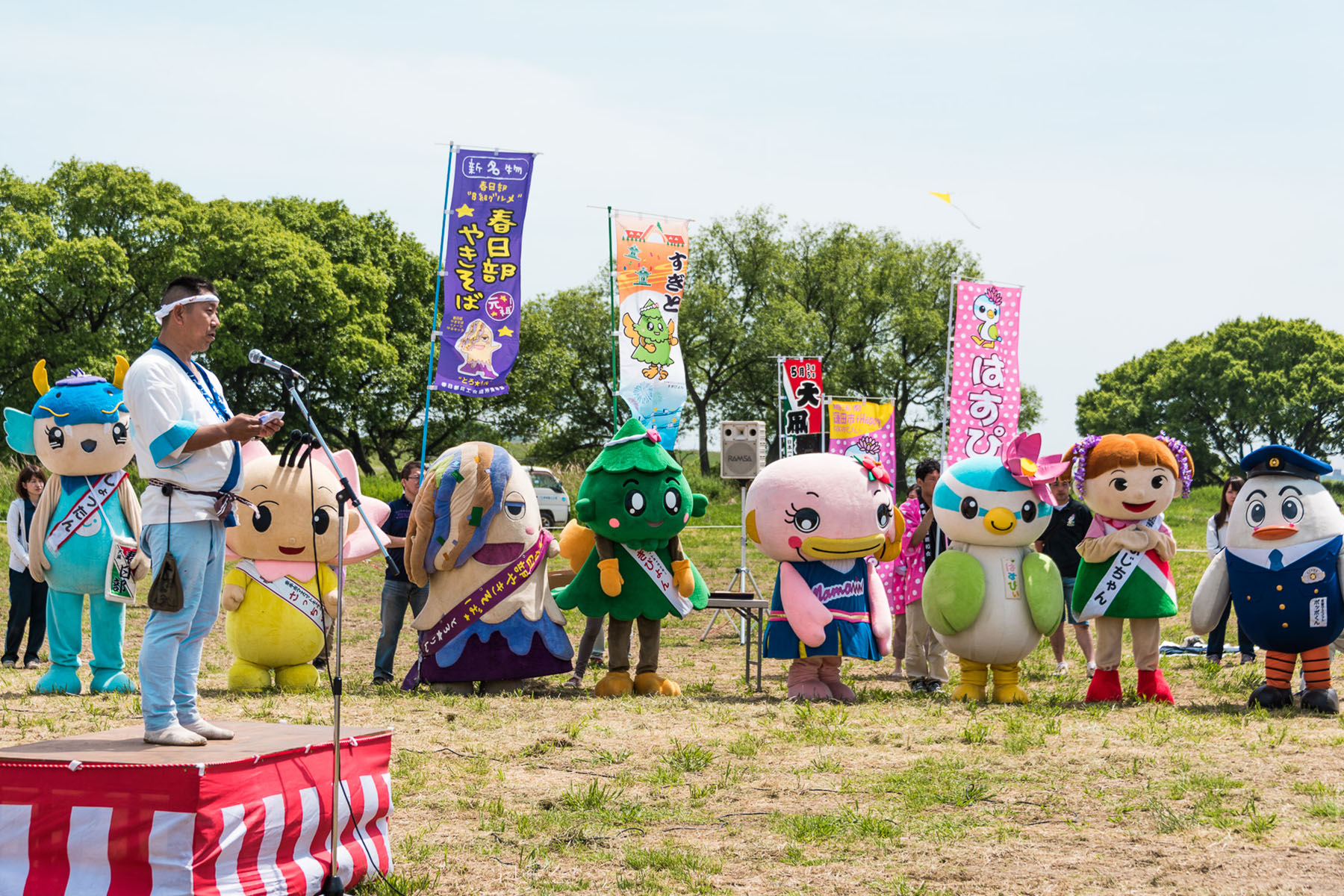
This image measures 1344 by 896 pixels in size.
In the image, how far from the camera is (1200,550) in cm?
2219

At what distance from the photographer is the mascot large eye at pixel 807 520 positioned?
8367mm

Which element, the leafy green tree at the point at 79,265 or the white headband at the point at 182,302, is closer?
the white headband at the point at 182,302

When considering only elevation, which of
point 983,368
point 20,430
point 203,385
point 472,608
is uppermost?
point 983,368

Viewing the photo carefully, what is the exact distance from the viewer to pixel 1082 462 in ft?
27.1

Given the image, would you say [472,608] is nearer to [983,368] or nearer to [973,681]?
[973,681]

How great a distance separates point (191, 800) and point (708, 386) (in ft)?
121

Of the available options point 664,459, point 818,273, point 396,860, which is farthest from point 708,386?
point 396,860

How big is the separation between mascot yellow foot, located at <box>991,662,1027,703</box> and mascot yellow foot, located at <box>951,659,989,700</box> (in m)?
0.11

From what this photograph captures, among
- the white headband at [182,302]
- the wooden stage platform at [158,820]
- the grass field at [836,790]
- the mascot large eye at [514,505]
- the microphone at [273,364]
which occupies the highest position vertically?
the white headband at [182,302]

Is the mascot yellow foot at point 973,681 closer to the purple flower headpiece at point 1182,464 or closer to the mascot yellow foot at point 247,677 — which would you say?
the purple flower headpiece at point 1182,464

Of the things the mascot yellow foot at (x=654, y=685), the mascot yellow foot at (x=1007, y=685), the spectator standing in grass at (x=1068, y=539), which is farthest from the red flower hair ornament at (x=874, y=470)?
the mascot yellow foot at (x=654, y=685)

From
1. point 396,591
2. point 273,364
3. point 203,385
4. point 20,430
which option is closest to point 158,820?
point 273,364

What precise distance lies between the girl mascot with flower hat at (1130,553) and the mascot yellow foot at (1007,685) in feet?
1.61

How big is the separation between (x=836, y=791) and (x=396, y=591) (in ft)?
15.7
